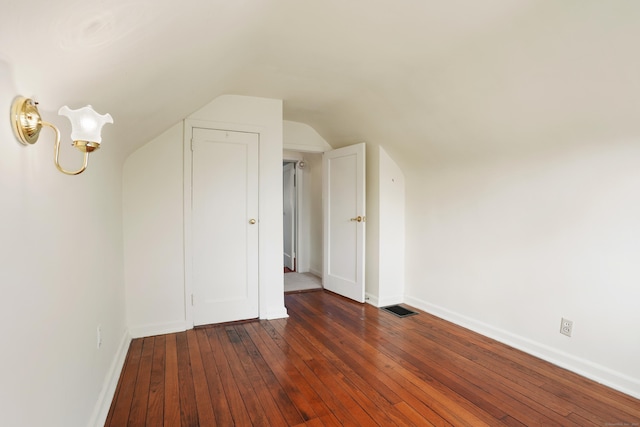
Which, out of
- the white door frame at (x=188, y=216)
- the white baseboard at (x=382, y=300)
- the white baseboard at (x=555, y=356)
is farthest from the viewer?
the white baseboard at (x=382, y=300)

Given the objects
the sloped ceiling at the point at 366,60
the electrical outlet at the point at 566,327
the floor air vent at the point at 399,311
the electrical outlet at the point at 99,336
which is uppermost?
the sloped ceiling at the point at 366,60

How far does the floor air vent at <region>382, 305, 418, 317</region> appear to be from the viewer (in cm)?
335

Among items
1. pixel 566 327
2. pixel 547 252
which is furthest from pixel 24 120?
pixel 566 327

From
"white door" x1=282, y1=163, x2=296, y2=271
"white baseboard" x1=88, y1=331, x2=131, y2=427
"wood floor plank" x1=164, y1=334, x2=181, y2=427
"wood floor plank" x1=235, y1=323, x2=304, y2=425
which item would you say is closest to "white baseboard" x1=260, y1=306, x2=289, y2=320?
"wood floor plank" x1=235, y1=323, x2=304, y2=425

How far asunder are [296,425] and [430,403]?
31.4 inches

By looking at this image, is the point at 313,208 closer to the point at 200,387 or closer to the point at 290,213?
the point at 290,213

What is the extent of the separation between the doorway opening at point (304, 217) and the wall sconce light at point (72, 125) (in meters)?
4.05

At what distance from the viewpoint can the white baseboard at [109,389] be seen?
1.60 meters

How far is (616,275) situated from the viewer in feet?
6.75

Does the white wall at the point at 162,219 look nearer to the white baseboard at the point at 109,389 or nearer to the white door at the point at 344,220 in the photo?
the white baseboard at the point at 109,389

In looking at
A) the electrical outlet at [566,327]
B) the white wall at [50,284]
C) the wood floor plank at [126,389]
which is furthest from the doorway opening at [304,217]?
the white wall at [50,284]

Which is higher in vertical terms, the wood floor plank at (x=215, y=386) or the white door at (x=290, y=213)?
the white door at (x=290, y=213)

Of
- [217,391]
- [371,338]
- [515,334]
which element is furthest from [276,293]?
[515,334]

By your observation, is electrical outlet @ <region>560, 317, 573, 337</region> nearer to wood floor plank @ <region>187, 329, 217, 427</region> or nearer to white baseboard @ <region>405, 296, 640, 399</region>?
white baseboard @ <region>405, 296, 640, 399</region>
